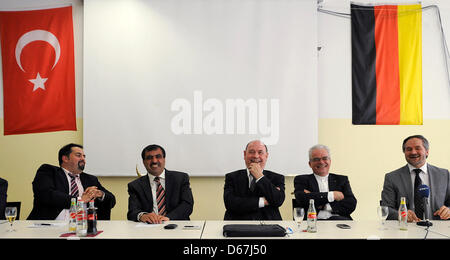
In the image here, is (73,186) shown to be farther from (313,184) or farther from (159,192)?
(313,184)

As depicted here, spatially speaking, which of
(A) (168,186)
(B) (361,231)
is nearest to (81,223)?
(A) (168,186)

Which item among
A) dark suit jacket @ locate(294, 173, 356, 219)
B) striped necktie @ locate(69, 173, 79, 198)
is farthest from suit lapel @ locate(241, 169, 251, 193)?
striped necktie @ locate(69, 173, 79, 198)

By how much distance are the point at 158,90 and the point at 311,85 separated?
191 centimetres

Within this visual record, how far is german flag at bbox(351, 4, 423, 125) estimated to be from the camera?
514 cm

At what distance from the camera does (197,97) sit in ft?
16.3

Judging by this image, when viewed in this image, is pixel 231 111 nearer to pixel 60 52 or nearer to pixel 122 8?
pixel 122 8

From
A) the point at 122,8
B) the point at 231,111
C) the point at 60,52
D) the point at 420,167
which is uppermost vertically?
the point at 122,8

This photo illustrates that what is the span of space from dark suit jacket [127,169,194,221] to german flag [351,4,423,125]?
254 cm

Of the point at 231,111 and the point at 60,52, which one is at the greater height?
the point at 60,52

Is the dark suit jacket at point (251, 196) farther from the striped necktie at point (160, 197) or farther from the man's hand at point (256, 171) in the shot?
the striped necktie at point (160, 197)

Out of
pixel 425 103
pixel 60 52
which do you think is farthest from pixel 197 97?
pixel 425 103

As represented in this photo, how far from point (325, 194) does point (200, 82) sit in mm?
2139

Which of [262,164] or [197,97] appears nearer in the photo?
[262,164]

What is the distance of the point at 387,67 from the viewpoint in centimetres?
516
